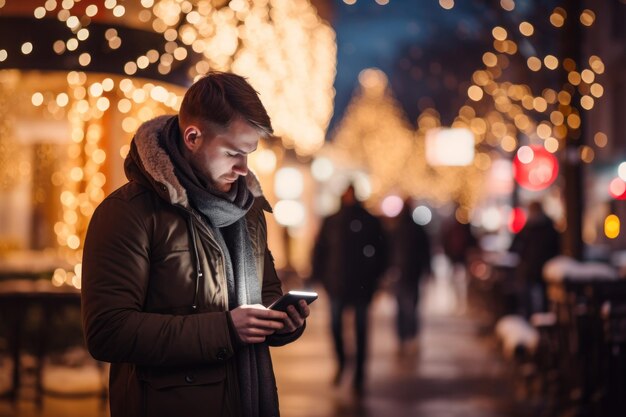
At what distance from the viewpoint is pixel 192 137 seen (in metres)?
3.65

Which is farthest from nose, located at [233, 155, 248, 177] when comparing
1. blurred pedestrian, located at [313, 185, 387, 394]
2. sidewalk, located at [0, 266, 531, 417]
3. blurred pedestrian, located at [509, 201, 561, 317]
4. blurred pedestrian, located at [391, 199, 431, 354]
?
blurred pedestrian, located at [391, 199, 431, 354]

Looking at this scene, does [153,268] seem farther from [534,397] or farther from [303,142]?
[303,142]

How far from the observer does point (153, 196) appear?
362 centimetres

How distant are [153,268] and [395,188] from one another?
2332 inches

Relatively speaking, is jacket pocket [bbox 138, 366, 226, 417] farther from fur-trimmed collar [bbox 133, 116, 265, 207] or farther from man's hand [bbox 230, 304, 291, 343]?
fur-trimmed collar [bbox 133, 116, 265, 207]

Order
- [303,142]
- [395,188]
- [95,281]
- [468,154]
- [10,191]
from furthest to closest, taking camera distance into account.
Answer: [395,188] < [468,154] < [303,142] < [10,191] < [95,281]

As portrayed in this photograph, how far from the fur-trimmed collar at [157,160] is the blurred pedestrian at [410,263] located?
515 inches

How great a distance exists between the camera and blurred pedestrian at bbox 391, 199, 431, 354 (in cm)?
1672

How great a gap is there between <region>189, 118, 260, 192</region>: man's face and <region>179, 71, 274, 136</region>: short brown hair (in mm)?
28

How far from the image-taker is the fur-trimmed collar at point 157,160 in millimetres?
3553

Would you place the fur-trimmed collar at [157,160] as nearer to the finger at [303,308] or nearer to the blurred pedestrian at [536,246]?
the finger at [303,308]

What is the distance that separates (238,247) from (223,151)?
1.17 ft

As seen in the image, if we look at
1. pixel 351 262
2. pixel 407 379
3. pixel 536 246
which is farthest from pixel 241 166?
pixel 536 246

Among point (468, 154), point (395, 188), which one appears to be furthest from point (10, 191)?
point (395, 188)
